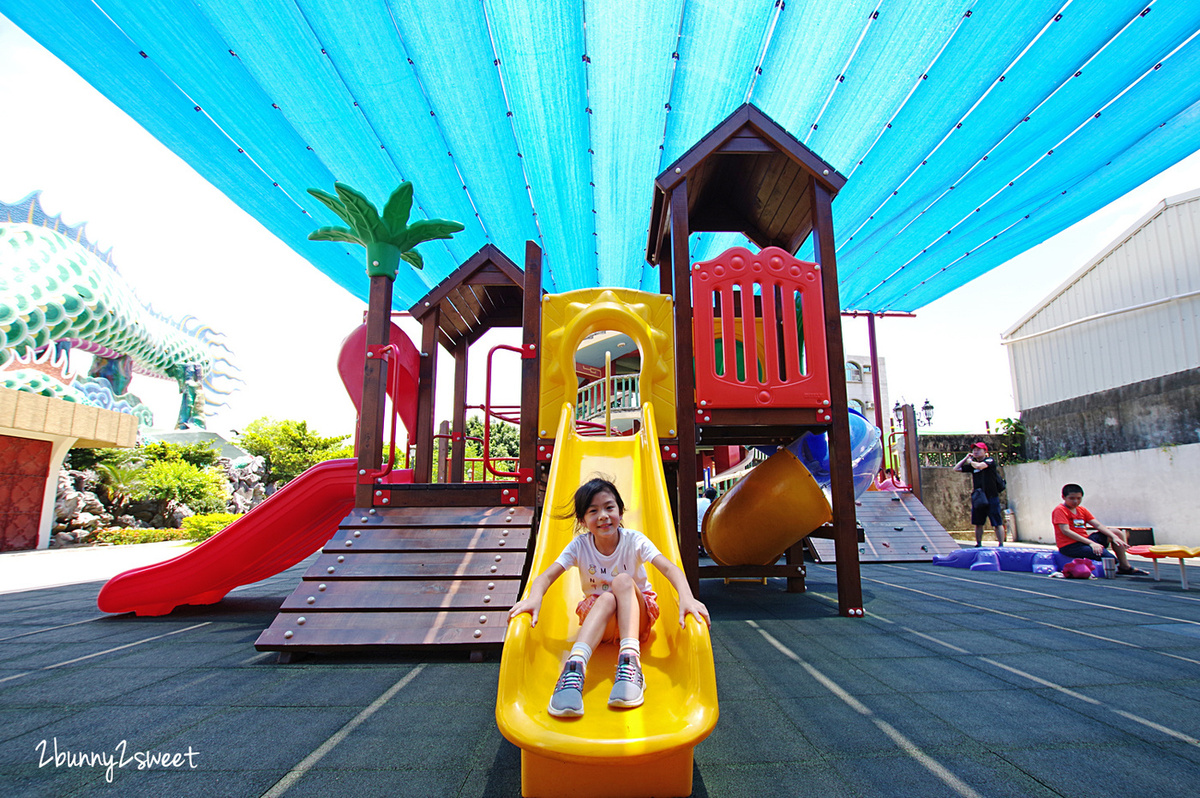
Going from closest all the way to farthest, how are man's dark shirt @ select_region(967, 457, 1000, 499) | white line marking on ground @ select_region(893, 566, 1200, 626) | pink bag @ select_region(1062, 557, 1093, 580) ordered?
1. white line marking on ground @ select_region(893, 566, 1200, 626)
2. pink bag @ select_region(1062, 557, 1093, 580)
3. man's dark shirt @ select_region(967, 457, 1000, 499)

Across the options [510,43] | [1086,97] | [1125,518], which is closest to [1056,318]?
[1125,518]

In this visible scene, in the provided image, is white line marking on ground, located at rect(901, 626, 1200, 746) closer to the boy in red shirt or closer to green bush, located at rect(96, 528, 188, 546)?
the boy in red shirt

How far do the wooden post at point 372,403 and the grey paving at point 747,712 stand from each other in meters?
1.41

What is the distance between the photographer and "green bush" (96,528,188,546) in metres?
15.0

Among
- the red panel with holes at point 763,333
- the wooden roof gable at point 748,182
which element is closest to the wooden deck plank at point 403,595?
the red panel with holes at point 763,333

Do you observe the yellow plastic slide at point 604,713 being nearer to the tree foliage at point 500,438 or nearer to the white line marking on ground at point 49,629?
the white line marking on ground at point 49,629

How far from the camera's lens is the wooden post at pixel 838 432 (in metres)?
4.57

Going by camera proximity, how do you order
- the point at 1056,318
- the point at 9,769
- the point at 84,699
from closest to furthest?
the point at 9,769, the point at 84,699, the point at 1056,318

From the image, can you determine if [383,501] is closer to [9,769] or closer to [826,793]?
[9,769]

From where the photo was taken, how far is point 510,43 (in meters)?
4.59

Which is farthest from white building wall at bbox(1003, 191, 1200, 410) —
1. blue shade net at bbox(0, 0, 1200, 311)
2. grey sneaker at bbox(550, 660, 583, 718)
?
grey sneaker at bbox(550, 660, 583, 718)

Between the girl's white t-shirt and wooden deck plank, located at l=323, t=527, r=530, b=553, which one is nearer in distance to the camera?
the girl's white t-shirt

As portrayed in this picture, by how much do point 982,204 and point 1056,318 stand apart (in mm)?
9978

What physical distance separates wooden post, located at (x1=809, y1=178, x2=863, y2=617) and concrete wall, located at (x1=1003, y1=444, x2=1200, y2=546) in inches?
326
